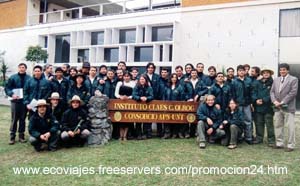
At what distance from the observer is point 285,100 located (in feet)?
20.4

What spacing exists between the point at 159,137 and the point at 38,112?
2782 mm

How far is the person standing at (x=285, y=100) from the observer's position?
6250mm

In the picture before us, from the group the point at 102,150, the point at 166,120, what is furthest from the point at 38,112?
the point at 166,120

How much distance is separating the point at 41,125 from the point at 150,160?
2.27 m

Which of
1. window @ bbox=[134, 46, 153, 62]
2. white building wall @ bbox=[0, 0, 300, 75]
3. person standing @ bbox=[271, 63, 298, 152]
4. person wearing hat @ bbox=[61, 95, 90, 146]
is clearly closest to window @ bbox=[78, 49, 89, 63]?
white building wall @ bbox=[0, 0, 300, 75]

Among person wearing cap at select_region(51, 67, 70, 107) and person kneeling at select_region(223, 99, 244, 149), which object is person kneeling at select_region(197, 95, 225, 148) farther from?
person wearing cap at select_region(51, 67, 70, 107)

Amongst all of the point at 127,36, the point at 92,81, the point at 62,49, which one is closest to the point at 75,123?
the point at 92,81

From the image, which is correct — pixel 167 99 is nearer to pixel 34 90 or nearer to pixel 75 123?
pixel 75 123

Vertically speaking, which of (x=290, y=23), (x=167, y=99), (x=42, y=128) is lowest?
(x=42, y=128)

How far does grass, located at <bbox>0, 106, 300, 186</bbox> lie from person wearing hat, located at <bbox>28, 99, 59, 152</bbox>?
0.78 ft

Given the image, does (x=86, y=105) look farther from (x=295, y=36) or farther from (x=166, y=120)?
(x=295, y=36)

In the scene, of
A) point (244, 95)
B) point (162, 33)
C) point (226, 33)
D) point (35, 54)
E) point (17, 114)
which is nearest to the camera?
point (244, 95)

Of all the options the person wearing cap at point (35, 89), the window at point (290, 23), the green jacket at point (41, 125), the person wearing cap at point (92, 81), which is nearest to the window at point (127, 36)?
the window at point (290, 23)

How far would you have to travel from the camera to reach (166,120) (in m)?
7.18
